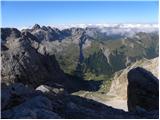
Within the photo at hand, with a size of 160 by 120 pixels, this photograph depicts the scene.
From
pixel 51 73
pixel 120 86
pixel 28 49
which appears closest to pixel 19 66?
→ pixel 28 49

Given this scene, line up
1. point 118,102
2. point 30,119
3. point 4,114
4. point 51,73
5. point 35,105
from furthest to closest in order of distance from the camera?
point 51,73
point 118,102
point 35,105
point 4,114
point 30,119

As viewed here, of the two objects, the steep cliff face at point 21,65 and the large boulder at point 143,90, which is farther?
the steep cliff face at point 21,65

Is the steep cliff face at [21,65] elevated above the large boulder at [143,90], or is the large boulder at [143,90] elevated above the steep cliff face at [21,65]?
the large boulder at [143,90]

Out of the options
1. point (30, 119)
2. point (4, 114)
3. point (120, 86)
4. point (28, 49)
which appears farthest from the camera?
point (28, 49)

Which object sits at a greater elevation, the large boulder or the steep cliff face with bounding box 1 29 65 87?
the large boulder

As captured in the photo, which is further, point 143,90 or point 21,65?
point 21,65

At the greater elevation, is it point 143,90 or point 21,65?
point 143,90

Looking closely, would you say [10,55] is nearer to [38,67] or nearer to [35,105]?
[38,67]

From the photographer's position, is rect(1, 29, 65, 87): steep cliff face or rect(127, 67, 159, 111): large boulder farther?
rect(1, 29, 65, 87): steep cliff face
